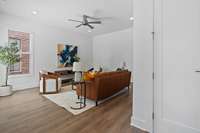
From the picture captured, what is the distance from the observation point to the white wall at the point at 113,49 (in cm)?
709

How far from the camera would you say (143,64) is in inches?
95.3

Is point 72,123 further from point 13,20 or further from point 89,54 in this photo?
point 89,54

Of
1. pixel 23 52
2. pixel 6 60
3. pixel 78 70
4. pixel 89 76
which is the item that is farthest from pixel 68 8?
pixel 23 52

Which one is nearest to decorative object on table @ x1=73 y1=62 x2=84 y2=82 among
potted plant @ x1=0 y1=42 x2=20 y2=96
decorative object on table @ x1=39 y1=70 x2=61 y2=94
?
decorative object on table @ x1=39 y1=70 x2=61 y2=94

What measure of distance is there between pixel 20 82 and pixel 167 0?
5.68 metres

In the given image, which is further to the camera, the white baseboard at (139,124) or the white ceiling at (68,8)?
the white ceiling at (68,8)

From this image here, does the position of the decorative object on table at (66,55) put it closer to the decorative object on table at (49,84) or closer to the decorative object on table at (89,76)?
the decorative object on table at (49,84)

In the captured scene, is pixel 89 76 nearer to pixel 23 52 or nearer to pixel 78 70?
pixel 78 70

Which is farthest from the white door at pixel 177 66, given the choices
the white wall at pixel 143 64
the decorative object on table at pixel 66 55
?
the decorative object on table at pixel 66 55

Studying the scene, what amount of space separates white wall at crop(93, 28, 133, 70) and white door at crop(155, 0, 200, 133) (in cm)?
480

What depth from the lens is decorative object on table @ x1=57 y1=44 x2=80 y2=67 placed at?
22.7 ft

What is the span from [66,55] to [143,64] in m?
5.46

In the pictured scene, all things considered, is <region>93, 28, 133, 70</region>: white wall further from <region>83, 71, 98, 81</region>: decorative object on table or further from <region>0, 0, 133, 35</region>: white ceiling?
<region>83, 71, 98, 81</region>: decorative object on table

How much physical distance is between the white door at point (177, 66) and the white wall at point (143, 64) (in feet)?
0.39
